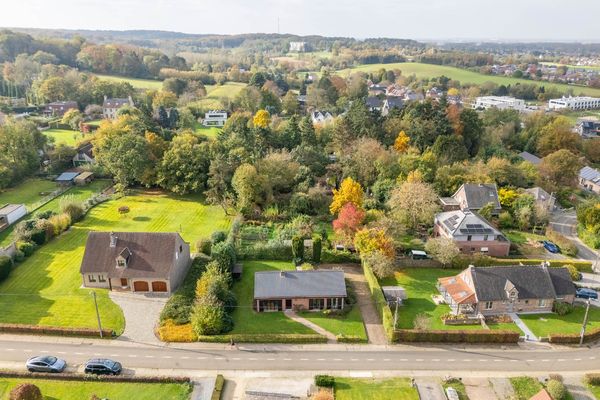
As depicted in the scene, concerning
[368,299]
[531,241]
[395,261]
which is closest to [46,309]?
[368,299]

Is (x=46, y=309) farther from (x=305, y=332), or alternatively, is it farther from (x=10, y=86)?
(x=10, y=86)

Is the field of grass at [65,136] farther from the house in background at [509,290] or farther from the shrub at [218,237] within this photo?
the house in background at [509,290]

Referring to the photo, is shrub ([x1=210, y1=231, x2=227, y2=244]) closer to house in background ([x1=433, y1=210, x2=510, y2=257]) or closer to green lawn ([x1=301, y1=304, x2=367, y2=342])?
green lawn ([x1=301, y1=304, x2=367, y2=342])

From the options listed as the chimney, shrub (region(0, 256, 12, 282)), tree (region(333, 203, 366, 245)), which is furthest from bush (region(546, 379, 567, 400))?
shrub (region(0, 256, 12, 282))

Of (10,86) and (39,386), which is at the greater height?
(10,86)

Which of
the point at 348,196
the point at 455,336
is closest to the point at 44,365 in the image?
the point at 455,336

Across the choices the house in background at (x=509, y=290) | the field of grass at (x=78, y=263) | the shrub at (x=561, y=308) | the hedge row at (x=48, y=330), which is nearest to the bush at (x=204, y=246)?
the field of grass at (x=78, y=263)

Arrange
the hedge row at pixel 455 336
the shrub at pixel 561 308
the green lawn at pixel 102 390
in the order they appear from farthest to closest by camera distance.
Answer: the shrub at pixel 561 308
the hedge row at pixel 455 336
the green lawn at pixel 102 390
